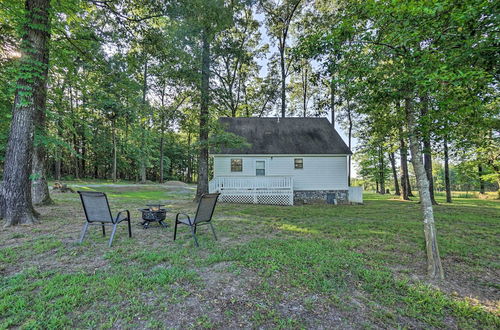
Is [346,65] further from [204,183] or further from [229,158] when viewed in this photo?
[229,158]

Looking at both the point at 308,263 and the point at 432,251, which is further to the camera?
the point at 308,263

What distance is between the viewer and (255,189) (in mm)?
11688

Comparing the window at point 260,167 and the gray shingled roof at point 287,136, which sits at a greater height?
the gray shingled roof at point 287,136

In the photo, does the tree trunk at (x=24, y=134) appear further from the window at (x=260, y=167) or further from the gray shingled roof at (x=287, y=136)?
the window at (x=260, y=167)

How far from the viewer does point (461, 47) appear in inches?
120

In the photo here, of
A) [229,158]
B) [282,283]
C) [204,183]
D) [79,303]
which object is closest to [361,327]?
[282,283]

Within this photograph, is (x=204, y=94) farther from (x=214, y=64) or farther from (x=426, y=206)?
(x=426, y=206)

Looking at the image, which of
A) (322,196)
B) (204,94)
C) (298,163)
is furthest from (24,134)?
(322,196)

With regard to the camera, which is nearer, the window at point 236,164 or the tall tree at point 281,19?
the window at point 236,164

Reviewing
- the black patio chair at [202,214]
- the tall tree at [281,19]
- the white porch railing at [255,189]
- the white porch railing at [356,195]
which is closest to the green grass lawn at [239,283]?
the black patio chair at [202,214]

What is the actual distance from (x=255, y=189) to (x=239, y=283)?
29.4ft

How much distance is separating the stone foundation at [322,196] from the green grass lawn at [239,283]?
813cm

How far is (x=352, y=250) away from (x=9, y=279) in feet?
17.2

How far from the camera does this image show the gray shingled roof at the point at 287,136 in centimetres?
1331
